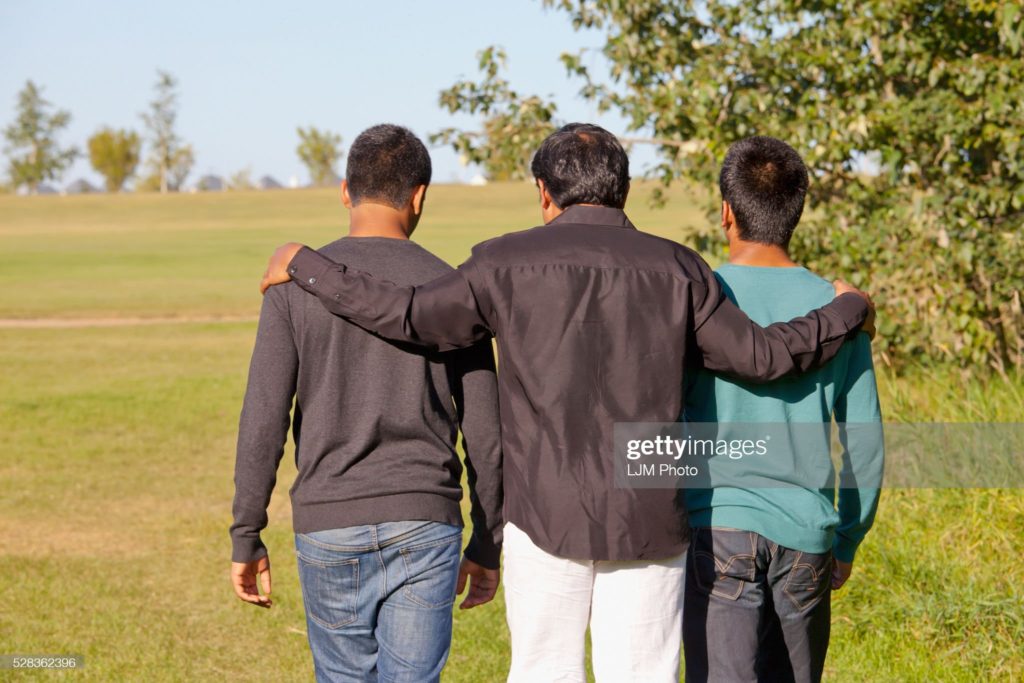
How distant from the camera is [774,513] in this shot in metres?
3.09

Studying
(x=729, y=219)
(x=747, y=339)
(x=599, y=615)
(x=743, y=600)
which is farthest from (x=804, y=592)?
(x=729, y=219)

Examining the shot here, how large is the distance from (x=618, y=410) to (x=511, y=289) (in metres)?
0.39

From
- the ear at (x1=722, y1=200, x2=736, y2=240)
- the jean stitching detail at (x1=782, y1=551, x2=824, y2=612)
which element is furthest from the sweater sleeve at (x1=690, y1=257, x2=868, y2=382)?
the jean stitching detail at (x1=782, y1=551, x2=824, y2=612)

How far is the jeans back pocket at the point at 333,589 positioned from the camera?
3164 millimetres

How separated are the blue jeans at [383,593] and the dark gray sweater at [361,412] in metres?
0.05

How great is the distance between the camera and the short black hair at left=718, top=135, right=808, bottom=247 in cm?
326

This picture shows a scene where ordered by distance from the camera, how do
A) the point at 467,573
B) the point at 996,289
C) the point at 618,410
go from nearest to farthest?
the point at 618,410 < the point at 467,573 < the point at 996,289

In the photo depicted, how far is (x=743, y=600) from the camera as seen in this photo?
10.1 feet

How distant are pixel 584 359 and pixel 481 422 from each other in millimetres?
482

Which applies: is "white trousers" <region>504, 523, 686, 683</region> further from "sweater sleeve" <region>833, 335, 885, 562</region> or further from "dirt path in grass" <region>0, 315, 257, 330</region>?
"dirt path in grass" <region>0, 315, 257, 330</region>

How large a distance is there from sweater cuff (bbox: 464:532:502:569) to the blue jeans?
18cm

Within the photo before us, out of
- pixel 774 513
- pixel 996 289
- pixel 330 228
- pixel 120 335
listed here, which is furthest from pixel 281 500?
pixel 330 228

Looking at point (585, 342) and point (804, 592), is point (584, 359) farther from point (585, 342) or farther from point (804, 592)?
point (804, 592)

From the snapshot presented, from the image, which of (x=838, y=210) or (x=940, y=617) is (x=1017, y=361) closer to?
(x=838, y=210)
